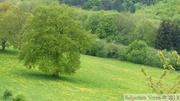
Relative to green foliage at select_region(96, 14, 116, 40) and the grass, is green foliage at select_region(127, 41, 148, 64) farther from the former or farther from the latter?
the grass

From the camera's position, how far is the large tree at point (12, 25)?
178 ft

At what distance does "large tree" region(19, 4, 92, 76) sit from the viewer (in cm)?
4241

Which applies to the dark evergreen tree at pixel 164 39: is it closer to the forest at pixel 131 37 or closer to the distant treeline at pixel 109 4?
the forest at pixel 131 37

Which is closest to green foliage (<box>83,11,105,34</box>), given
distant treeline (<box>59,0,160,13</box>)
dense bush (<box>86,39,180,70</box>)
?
dense bush (<box>86,39,180,70</box>)

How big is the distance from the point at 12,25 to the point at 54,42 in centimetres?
1519

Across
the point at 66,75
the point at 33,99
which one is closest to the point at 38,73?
the point at 66,75

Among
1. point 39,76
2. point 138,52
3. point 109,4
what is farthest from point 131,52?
point 109,4

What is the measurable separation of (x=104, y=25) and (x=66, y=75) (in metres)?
55.0

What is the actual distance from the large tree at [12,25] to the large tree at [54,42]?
10093 millimetres

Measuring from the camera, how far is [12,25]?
55.1 metres

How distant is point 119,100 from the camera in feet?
120

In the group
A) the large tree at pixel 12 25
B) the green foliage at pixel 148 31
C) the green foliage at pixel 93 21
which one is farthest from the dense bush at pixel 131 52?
the large tree at pixel 12 25

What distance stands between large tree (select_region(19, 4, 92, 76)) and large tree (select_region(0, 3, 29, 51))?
33.1ft

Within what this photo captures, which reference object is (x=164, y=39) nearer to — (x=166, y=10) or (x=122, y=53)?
(x=122, y=53)
